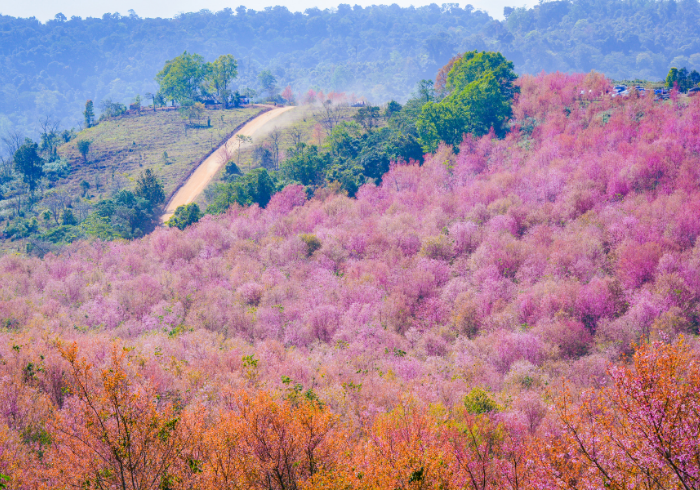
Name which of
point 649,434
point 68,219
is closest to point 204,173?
point 68,219

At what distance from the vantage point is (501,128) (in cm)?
5888

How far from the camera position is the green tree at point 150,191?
6134 centimetres

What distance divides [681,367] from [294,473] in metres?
11.5

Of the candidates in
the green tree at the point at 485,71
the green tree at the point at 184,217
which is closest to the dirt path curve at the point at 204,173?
the green tree at the point at 184,217

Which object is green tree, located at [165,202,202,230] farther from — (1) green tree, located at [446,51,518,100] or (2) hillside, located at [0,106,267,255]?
(1) green tree, located at [446,51,518,100]

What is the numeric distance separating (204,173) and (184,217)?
810 inches

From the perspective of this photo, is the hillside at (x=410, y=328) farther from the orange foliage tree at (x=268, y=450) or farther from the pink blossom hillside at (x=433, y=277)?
the pink blossom hillside at (x=433, y=277)

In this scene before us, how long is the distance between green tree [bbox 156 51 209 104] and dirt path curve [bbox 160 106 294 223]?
22.0 metres

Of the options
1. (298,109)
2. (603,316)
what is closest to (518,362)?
(603,316)

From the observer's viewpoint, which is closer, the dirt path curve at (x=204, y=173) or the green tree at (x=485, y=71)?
the dirt path curve at (x=204, y=173)

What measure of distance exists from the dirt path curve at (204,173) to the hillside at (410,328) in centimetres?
1461

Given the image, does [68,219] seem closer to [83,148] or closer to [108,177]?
[108,177]

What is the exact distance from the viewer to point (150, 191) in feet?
202

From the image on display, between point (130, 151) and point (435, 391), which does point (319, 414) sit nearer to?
point (435, 391)
